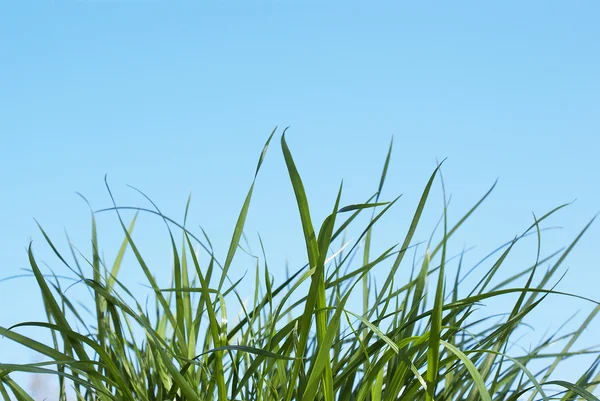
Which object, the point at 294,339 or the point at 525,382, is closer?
the point at 294,339

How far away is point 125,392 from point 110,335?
20cm

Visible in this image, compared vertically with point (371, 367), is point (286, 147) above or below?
above

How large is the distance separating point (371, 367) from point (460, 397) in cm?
22

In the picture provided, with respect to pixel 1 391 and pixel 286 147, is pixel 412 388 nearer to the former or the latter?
pixel 286 147

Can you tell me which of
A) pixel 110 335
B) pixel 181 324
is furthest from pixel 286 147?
pixel 110 335

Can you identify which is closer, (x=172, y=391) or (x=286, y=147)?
(x=286, y=147)

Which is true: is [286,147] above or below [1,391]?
above

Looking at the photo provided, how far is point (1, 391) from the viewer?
1000 mm

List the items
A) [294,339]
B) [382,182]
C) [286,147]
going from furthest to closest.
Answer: [382,182] → [294,339] → [286,147]

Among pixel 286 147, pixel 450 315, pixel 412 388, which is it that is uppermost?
pixel 286 147

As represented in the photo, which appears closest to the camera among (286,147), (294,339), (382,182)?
(286,147)

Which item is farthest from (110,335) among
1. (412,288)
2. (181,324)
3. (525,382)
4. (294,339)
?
(525,382)

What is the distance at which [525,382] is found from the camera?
1105 millimetres

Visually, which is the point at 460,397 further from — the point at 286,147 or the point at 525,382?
the point at 286,147
